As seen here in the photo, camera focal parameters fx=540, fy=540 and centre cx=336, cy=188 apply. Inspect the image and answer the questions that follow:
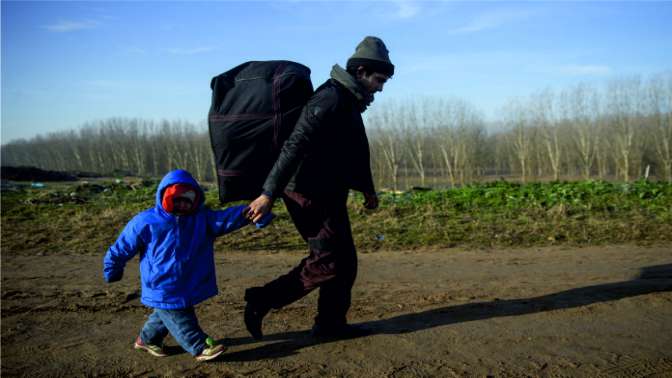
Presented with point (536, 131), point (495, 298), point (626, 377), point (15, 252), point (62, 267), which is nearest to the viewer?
point (626, 377)

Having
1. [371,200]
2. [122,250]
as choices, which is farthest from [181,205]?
[371,200]

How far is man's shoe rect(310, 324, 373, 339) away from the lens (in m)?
3.86

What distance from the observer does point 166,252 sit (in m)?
3.48

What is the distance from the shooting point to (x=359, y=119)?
358 centimetres

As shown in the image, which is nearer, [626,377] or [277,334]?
[626,377]

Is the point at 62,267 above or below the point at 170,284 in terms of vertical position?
below

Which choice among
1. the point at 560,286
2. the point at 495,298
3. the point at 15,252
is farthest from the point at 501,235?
the point at 15,252

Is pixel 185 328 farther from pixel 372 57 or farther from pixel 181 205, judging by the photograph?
pixel 372 57

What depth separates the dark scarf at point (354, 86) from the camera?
3514 mm

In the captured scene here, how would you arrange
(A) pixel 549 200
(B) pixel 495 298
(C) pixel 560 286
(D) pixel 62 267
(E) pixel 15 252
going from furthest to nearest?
(A) pixel 549 200, (E) pixel 15 252, (D) pixel 62 267, (C) pixel 560 286, (B) pixel 495 298

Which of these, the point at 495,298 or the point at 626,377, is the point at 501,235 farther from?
the point at 626,377

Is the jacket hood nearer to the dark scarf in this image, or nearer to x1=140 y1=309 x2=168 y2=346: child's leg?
x1=140 y1=309 x2=168 y2=346: child's leg

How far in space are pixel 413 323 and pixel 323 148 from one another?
1639 mm

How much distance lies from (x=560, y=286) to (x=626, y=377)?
7.01ft
